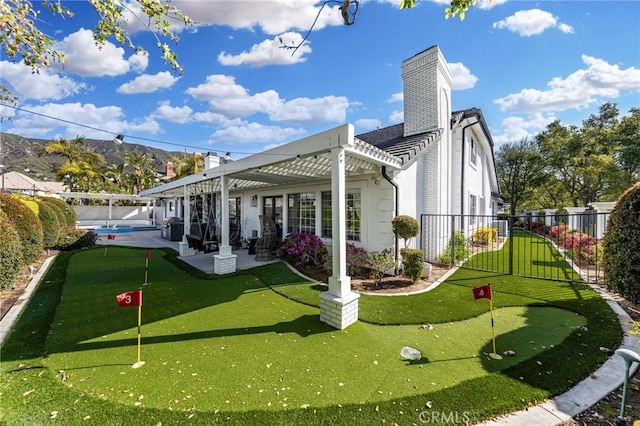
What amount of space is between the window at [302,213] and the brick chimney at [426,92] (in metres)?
5.00

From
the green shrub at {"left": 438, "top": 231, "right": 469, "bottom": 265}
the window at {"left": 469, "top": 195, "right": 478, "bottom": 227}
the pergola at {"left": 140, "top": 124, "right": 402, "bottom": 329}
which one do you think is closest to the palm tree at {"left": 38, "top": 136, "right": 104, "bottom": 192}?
the pergola at {"left": 140, "top": 124, "right": 402, "bottom": 329}

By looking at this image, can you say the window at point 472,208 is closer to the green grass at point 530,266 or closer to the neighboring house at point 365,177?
the neighboring house at point 365,177

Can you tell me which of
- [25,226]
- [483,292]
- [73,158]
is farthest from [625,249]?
[73,158]

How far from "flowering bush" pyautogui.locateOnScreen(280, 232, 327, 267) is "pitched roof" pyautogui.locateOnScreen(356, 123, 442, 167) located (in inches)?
157

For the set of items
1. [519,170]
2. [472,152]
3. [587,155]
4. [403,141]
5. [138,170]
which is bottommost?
[403,141]

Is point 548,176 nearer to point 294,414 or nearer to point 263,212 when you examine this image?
point 263,212

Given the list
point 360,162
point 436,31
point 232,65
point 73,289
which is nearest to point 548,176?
point 436,31

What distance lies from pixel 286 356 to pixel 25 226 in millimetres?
8804

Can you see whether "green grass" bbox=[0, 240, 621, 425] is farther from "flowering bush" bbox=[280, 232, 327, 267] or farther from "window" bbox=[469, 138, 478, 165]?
"window" bbox=[469, 138, 478, 165]

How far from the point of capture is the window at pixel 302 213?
Result: 35.1ft

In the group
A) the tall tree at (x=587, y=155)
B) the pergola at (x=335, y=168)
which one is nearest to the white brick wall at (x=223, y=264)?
the pergola at (x=335, y=168)

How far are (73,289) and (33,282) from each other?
6.08ft

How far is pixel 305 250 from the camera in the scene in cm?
913

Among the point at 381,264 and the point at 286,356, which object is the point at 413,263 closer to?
the point at 381,264
